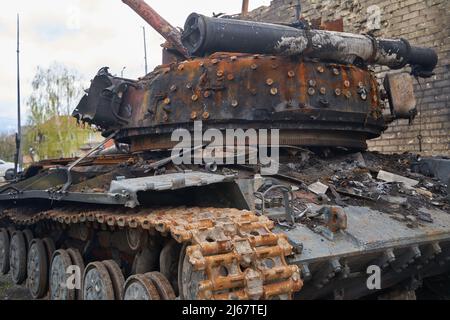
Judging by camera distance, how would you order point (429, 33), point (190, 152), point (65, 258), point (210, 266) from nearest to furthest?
point (210, 266), point (190, 152), point (65, 258), point (429, 33)

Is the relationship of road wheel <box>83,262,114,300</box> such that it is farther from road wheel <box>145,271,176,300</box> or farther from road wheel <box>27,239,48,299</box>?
road wheel <box>27,239,48,299</box>

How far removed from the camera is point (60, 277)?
5867 millimetres

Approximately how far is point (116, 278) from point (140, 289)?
79cm

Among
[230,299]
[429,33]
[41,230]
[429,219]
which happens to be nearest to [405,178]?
[429,219]

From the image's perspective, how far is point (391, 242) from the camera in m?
3.96

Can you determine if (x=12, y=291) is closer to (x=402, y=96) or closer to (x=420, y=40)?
(x=402, y=96)

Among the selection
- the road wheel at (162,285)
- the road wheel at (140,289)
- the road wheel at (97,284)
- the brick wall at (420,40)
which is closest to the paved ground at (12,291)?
the road wheel at (97,284)

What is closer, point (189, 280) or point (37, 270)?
point (189, 280)

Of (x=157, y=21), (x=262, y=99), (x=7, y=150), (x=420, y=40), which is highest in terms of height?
(x=420, y=40)

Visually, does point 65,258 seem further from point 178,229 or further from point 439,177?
point 439,177

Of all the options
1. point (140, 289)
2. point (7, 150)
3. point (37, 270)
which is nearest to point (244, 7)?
point (37, 270)

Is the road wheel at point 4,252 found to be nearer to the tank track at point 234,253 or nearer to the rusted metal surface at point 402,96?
the tank track at point 234,253

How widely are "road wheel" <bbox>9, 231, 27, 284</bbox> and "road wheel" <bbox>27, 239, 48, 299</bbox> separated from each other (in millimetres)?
433
